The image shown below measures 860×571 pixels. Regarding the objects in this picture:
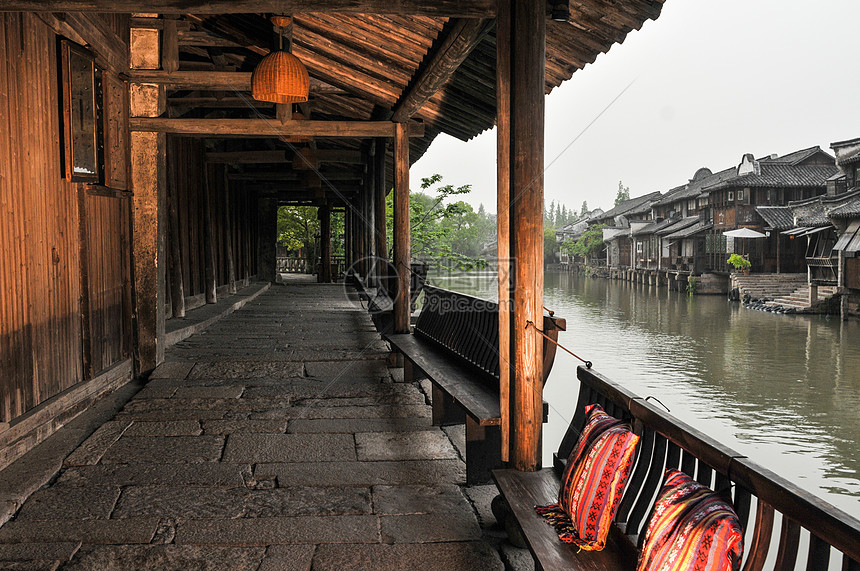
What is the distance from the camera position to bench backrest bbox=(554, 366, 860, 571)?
5.02ft

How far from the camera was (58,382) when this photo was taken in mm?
4734

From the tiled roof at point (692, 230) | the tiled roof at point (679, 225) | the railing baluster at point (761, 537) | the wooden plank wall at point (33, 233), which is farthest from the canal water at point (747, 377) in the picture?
the tiled roof at point (679, 225)

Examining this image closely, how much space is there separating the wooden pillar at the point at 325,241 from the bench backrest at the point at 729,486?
57.7 feet

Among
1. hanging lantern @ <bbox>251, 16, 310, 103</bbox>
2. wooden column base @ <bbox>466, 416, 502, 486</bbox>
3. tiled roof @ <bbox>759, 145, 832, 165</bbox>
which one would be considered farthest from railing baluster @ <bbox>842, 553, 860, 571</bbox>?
tiled roof @ <bbox>759, 145, 832, 165</bbox>

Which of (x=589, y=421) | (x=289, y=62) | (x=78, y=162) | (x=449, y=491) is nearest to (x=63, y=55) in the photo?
(x=78, y=162)

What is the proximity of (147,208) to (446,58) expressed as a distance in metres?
3.43

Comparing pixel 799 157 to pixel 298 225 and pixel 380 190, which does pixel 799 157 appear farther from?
pixel 380 190

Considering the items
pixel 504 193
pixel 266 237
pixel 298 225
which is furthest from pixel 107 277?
pixel 298 225

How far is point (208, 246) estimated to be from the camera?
38.1 feet

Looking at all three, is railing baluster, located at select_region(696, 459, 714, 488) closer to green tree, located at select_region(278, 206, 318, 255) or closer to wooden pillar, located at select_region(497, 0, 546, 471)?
wooden pillar, located at select_region(497, 0, 546, 471)

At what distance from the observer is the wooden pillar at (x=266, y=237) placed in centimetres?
2012

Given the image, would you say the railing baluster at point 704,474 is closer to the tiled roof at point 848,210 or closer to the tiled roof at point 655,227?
the tiled roof at point 848,210

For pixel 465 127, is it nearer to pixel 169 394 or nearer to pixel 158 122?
pixel 158 122

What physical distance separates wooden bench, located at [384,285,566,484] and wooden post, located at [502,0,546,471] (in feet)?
0.77
